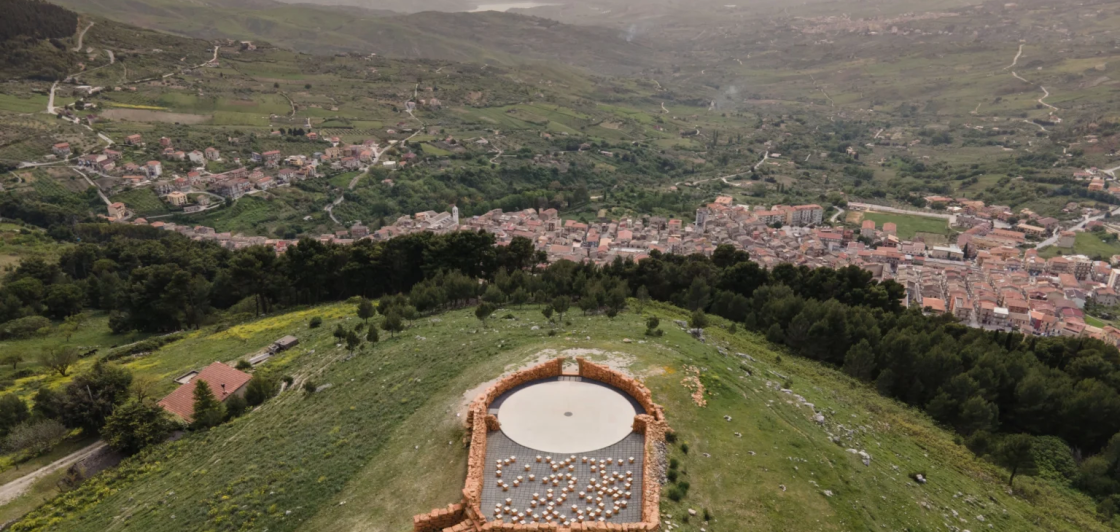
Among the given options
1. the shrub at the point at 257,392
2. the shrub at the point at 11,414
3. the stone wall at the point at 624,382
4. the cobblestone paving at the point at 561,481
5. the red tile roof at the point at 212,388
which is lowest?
the shrub at the point at 11,414

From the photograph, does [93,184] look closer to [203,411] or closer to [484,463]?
[203,411]

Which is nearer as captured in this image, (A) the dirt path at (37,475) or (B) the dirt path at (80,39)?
(A) the dirt path at (37,475)

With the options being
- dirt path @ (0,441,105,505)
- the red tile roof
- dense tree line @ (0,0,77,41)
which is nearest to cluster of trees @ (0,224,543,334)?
the red tile roof

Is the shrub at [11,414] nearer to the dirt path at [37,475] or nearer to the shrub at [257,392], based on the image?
the dirt path at [37,475]

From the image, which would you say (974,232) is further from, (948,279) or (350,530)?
(350,530)

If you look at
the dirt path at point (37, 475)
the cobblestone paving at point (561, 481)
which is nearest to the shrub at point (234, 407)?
the dirt path at point (37, 475)

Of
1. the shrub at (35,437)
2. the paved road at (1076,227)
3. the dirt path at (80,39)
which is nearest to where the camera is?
the shrub at (35,437)
